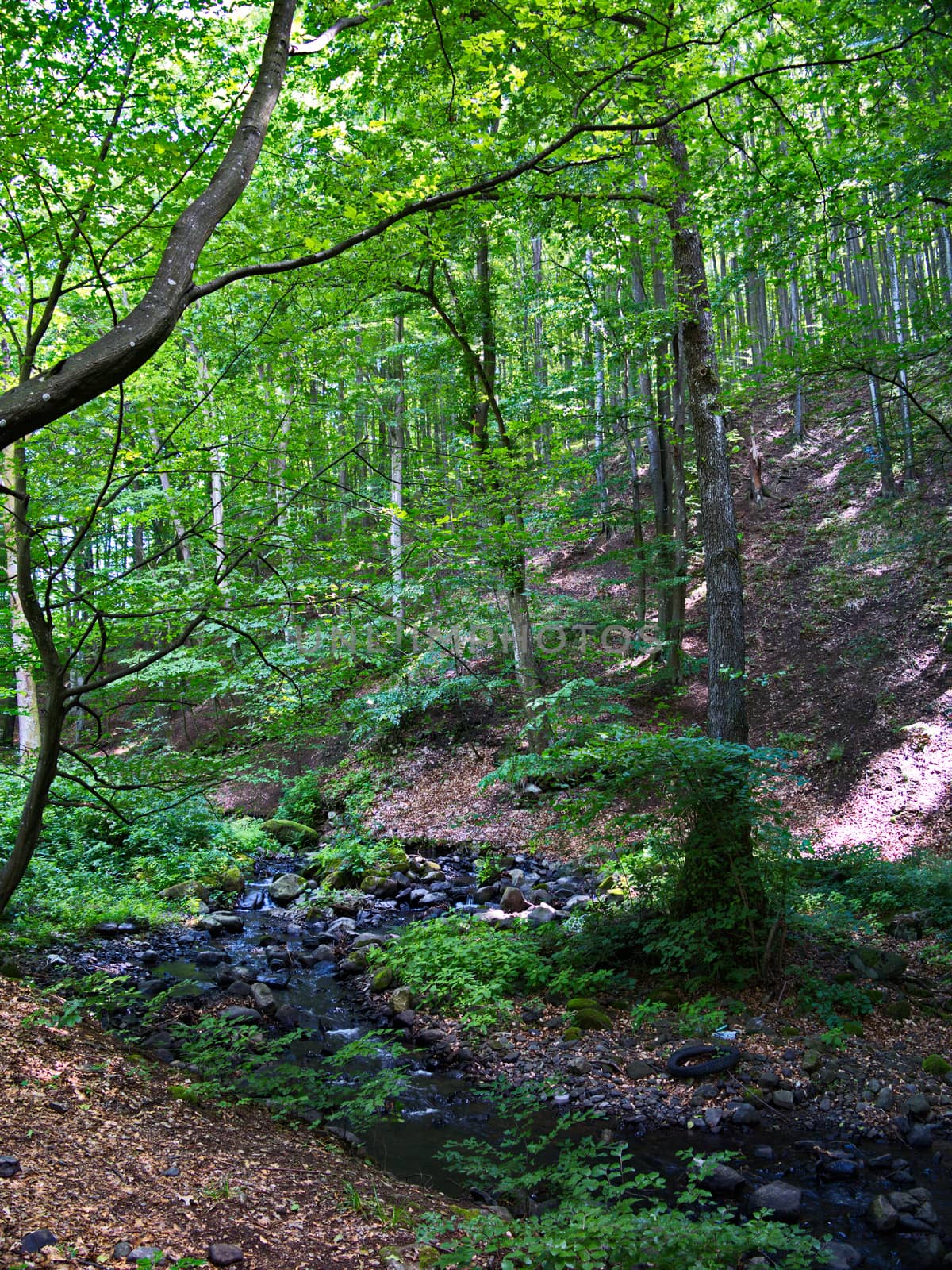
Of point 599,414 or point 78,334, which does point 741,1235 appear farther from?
point 599,414

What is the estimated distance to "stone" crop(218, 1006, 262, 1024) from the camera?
6336mm

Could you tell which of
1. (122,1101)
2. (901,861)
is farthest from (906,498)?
(122,1101)

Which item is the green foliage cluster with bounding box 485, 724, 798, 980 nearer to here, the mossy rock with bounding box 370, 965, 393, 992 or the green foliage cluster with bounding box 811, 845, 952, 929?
the green foliage cluster with bounding box 811, 845, 952, 929

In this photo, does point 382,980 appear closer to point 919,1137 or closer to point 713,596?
point 919,1137

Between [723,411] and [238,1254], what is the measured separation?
22.2 feet

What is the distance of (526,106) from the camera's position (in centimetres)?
478

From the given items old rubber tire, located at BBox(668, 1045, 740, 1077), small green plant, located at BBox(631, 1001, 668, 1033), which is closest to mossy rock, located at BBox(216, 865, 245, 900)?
small green plant, located at BBox(631, 1001, 668, 1033)

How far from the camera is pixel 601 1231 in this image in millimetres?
3223

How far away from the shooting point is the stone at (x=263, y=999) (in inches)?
278

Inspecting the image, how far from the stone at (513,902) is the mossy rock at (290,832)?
6204 millimetres

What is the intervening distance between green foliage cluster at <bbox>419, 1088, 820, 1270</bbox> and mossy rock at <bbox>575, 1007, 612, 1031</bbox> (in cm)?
181

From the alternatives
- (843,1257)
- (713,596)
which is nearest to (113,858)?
(713,596)

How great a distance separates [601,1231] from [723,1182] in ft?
4.91

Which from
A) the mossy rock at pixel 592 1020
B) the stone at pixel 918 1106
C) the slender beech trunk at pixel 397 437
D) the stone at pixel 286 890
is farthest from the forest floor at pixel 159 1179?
the stone at pixel 286 890
